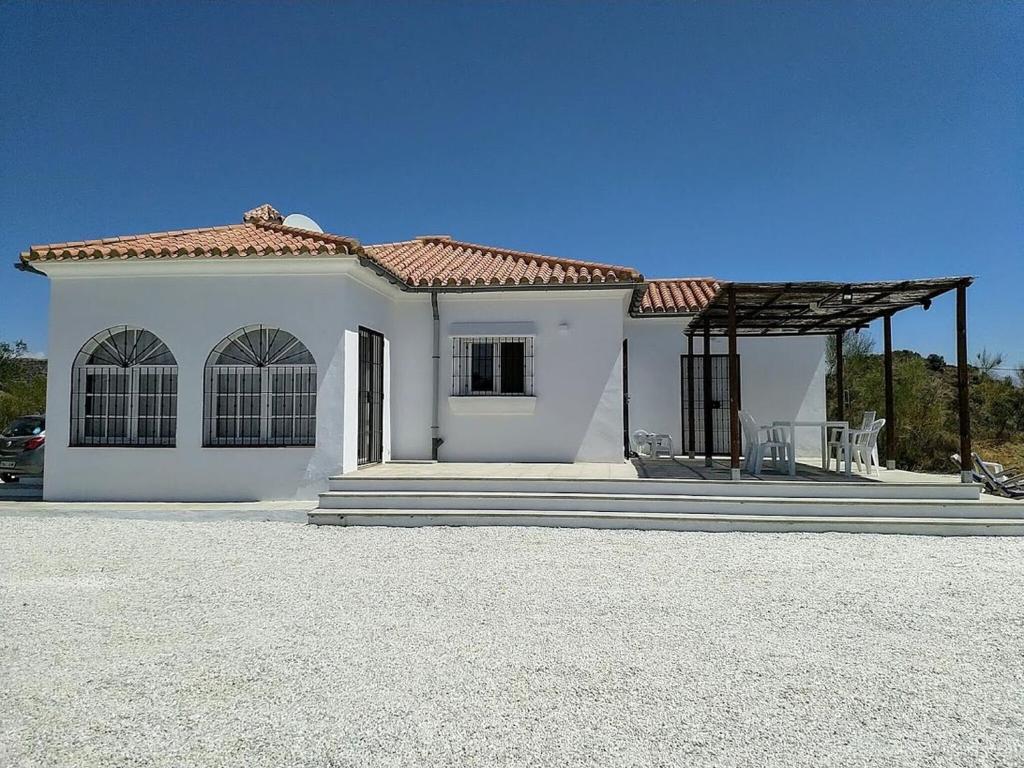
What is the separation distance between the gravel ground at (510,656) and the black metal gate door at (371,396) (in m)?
3.59

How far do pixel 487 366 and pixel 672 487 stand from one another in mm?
4446

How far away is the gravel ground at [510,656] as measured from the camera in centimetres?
302

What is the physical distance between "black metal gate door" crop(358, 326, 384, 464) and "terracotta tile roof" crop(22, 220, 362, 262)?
1.53 meters

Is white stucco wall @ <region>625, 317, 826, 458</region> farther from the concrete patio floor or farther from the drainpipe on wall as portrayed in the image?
the drainpipe on wall

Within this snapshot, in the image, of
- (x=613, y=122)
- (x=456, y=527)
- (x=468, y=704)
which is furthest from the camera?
(x=613, y=122)

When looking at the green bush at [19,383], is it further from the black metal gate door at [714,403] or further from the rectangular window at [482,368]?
the black metal gate door at [714,403]

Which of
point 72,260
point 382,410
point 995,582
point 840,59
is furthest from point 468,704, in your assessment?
point 840,59

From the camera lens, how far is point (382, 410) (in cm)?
1155

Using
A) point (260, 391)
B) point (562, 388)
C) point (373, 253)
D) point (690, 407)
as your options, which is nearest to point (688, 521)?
point (562, 388)

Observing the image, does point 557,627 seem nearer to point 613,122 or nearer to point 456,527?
point 456,527

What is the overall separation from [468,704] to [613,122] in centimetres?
1206

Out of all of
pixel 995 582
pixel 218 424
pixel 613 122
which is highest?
pixel 613 122

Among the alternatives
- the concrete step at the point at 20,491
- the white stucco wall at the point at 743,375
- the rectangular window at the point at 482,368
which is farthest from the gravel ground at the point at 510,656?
the white stucco wall at the point at 743,375

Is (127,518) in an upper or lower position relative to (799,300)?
lower
